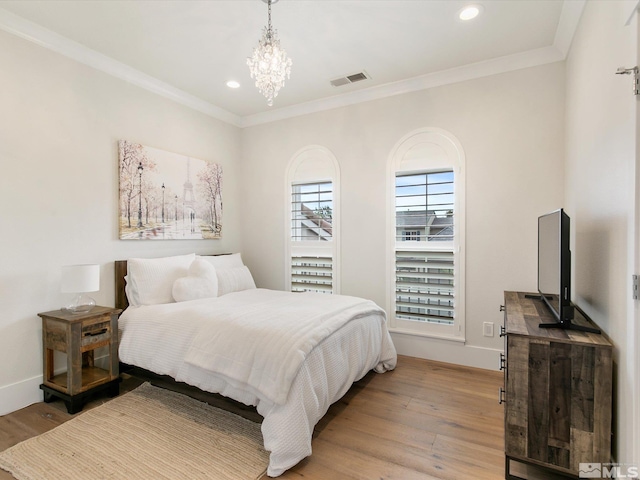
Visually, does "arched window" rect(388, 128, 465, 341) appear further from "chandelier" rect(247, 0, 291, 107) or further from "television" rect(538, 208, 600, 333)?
"chandelier" rect(247, 0, 291, 107)

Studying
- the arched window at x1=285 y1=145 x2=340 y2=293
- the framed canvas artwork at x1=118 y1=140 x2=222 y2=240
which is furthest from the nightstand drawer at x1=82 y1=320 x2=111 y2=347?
the arched window at x1=285 y1=145 x2=340 y2=293

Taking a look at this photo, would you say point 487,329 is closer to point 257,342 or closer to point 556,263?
point 556,263

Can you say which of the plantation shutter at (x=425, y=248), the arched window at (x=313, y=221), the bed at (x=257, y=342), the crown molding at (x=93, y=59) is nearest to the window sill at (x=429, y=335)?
the plantation shutter at (x=425, y=248)

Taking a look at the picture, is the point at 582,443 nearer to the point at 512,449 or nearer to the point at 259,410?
the point at 512,449

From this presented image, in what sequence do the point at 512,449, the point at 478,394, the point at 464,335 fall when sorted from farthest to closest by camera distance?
the point at 464,335, the point at 478,394, the point at 512,449

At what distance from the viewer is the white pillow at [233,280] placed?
3.52m

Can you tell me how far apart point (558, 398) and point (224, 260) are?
3245 mm

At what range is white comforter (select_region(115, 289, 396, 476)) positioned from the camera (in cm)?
184

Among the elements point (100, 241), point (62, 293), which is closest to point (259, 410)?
point (62, 293)

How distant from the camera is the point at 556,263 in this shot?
188cm

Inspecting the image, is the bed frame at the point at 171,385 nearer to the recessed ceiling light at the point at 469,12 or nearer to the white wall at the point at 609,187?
the white wall at the point at 609,187

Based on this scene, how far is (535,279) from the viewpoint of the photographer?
2.95 metres

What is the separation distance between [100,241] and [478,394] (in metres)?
3.50

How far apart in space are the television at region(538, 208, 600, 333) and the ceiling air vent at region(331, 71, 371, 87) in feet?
7.09
